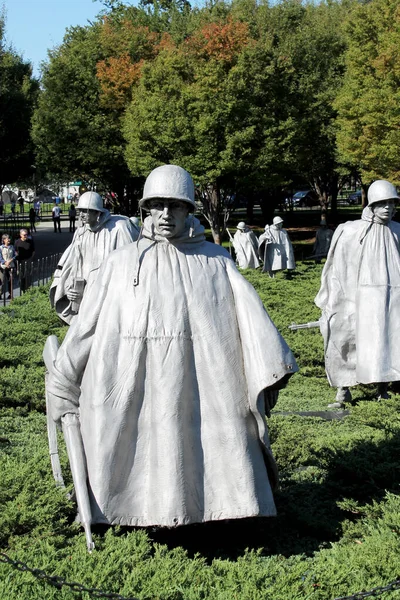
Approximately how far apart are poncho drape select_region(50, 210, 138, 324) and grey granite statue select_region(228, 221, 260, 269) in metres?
21.3

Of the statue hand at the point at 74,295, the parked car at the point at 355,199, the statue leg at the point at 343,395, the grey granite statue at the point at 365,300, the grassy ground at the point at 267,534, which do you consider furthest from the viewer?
the parked car at the point at 355,199

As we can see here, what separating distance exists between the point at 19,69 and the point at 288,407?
45017 mm

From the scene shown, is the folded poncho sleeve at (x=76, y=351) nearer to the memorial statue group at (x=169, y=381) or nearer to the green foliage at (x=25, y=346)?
the memorial statue group at (x=169, y=381)

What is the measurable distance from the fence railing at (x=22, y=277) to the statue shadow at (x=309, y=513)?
47.4ft

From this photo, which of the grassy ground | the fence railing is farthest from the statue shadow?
the fence railing

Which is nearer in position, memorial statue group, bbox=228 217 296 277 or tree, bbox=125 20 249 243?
memorial statue group, bbox=228 217 296 277

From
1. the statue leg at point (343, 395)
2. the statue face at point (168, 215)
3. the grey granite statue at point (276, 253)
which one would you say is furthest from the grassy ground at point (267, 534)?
the grey granite statue at point (276, 253)

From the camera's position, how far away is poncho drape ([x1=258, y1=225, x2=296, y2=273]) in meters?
30.8

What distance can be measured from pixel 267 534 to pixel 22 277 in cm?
1743

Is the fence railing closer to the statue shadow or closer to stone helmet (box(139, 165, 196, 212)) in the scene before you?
the statue shadow

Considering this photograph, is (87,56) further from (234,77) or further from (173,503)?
(173,503)

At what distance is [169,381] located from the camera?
17.1 ft

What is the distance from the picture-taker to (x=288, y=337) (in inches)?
548

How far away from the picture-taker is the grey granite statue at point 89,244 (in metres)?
11.6
